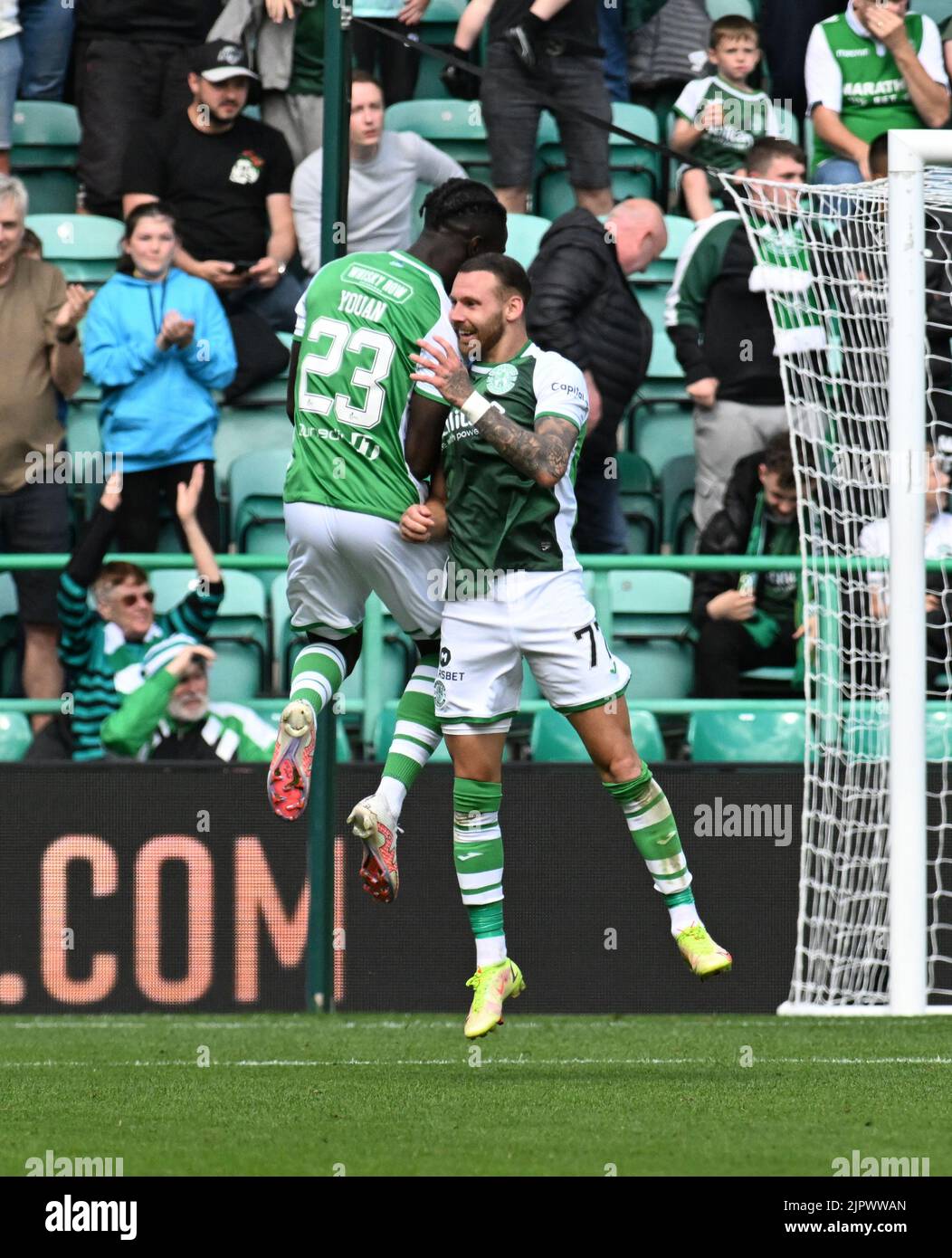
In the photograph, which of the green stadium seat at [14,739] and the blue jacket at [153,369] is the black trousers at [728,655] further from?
the green stadium seat at [14,739]

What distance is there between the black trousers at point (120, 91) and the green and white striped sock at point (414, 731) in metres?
5.13

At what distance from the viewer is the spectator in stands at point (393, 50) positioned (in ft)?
37.4

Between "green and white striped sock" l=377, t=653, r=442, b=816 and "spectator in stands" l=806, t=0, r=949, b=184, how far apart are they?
503 centimetres

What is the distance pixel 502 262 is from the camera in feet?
19.8

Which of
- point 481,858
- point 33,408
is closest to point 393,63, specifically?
point 33,408

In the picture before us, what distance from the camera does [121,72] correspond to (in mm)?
11016

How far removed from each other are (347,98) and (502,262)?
2914 millimetres

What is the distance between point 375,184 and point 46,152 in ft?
7.24

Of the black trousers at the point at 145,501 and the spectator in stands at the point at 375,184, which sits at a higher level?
the spectator in stands at the point at 375,184

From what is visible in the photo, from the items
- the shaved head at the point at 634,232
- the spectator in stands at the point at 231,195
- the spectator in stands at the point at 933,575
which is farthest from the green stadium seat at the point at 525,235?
the spectator in stands at the point at 933,575

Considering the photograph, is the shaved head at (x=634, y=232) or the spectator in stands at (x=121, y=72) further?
the spectator in stands at (x=121, y=72)

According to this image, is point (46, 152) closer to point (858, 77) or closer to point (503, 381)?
point (858, 77)
